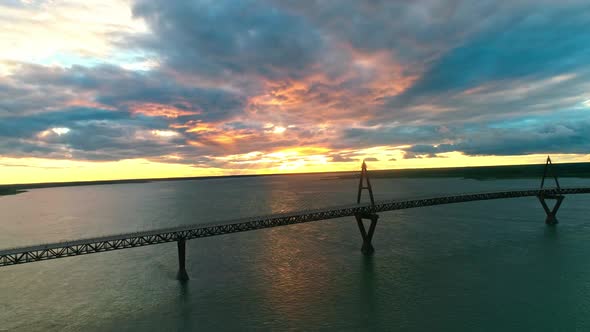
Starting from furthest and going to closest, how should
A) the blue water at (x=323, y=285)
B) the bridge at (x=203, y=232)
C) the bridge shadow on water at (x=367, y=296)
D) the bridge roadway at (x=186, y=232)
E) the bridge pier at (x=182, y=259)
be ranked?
the bridge pier at (x=182, y=259) → the bridge at (x=203, y=232) → the bridge roadway at (x=186, y=232) → the blue water at (x=323, y=285) → the bridge shadow on water at (x=367, y=296)

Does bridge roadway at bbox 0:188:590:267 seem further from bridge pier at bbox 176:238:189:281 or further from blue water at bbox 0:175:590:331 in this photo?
blue water at bbox 0:175:590:331

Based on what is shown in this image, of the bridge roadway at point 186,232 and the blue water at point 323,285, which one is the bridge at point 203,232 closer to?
the bridge roadway at point 186,232

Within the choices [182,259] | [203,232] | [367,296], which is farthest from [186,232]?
[367,296]

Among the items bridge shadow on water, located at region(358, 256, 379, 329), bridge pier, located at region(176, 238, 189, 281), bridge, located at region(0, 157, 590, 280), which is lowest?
bridge shadow on water, located at region(358, 256, 379, 329)

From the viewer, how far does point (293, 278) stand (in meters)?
43.7

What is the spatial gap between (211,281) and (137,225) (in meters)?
A: 59.4

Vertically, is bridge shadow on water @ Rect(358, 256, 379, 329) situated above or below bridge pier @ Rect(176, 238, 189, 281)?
below

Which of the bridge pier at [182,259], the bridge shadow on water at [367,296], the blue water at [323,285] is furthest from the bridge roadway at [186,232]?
the bridge shadow on water at [367,296]

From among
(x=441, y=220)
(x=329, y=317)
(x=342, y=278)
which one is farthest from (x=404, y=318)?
(x=441, y=220)

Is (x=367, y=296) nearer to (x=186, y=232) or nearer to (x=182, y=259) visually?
(x=182, y=259)

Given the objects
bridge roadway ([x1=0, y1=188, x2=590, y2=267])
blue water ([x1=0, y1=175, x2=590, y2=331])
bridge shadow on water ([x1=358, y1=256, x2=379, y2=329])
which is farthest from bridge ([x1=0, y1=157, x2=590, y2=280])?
bridge shadow on water ([x1=358, y1=256, x2=379, y2=329])

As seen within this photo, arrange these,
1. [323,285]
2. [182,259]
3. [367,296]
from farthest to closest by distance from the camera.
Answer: [182,259] < [323,285] < [367,296]

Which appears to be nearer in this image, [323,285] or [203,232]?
[323,285]

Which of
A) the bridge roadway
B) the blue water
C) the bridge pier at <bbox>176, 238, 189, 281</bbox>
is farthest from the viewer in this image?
the bridge pier at <bbox>176, 238, 189, 281</bbox>
